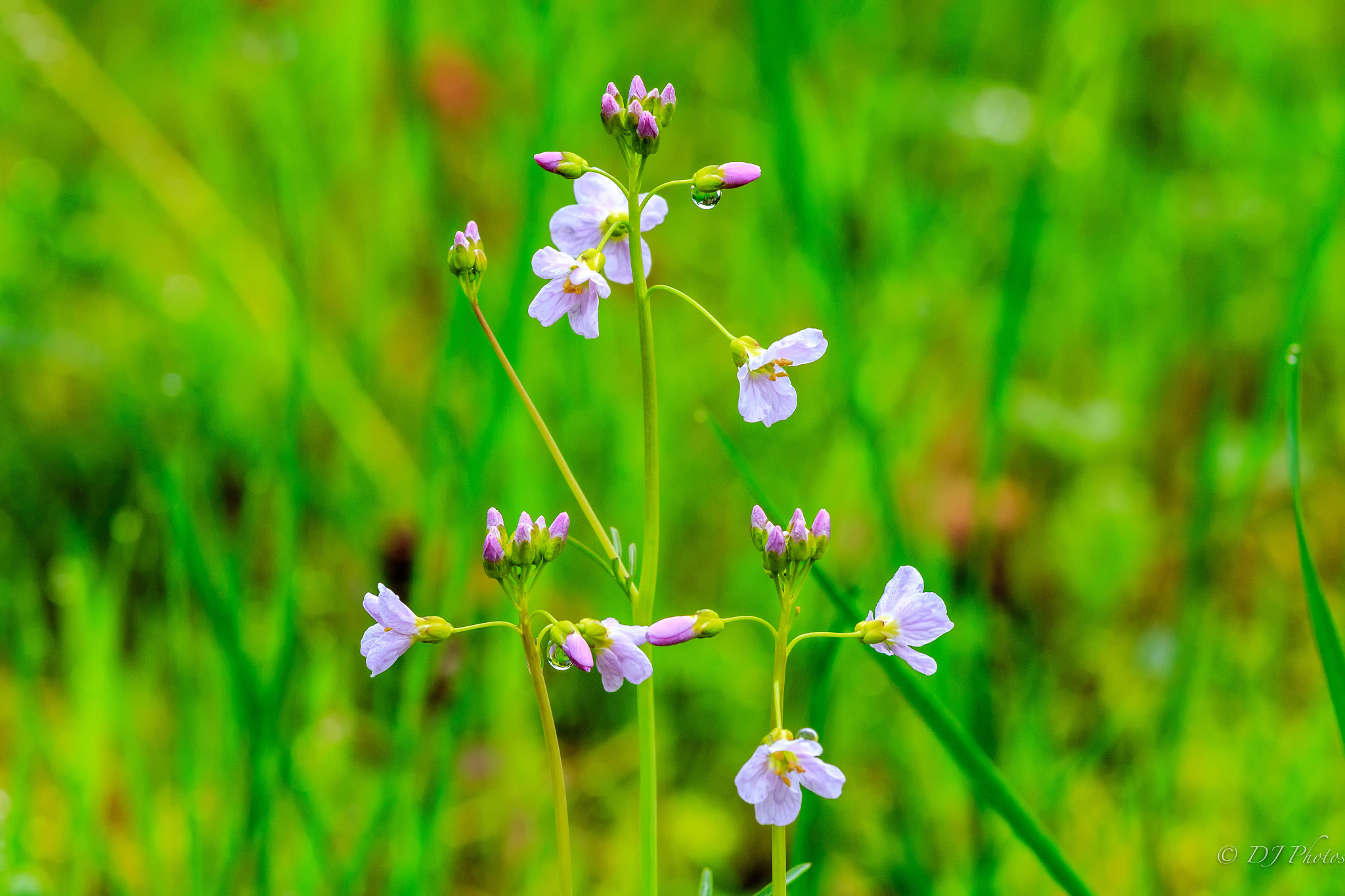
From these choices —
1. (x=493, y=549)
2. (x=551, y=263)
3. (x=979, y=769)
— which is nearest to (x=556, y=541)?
(x=493, y=549)

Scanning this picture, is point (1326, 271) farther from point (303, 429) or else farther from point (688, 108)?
point (303, 429)

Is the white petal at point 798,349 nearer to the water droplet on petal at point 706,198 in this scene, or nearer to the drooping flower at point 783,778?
the water droplet on petal at point 706,198

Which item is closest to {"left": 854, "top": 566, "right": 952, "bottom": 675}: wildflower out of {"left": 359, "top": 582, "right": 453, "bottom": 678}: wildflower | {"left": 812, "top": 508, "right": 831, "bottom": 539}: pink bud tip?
{"left": 812, "top": 508, "right": 831, "bottom": 539}: pink bud tip

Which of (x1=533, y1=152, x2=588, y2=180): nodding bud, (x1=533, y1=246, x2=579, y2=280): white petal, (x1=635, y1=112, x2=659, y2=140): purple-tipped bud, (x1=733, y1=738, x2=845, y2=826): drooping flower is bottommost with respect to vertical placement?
(x1=733, y1=738, x2=845, y2=826): drooping flower

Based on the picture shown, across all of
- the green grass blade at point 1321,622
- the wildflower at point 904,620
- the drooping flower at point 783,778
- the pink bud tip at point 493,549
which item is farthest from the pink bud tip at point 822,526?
the green grass blade at point 1321,622

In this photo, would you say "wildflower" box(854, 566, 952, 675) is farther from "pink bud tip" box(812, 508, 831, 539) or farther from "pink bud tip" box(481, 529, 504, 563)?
"pink bud tip" box(481, 529, 504, 563)

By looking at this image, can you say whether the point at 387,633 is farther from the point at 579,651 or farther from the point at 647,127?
the point at 647,127

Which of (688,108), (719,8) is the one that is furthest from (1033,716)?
(719,8)
